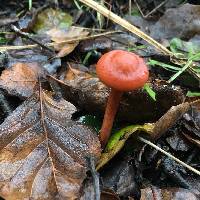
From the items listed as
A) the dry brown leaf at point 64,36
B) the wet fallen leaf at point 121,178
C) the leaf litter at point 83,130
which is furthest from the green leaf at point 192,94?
the dry brown leaf at point 64,36

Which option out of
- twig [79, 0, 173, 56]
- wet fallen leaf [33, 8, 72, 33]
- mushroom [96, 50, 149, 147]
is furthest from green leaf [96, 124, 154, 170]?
wet fallen leaf [33, 8, 72, 33]

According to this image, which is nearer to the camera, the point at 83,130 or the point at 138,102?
the point at 83,130

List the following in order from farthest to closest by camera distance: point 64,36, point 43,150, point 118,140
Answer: point 64,36
point 118,140
point 43,150

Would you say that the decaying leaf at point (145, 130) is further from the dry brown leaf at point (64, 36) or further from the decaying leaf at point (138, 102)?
the dry brown leaf at point (64, 36)

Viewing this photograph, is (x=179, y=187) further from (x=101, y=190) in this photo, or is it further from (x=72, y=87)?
(x=72, y=87)

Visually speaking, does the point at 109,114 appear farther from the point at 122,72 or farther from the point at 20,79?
the point at 20,79

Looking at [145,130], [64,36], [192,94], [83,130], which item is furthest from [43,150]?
[64,36]
